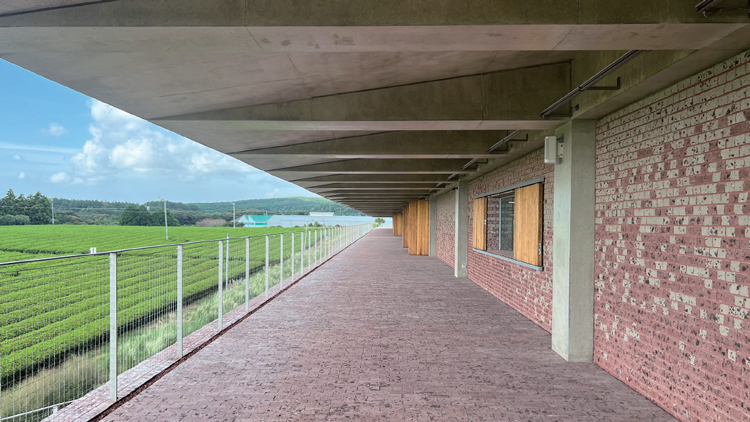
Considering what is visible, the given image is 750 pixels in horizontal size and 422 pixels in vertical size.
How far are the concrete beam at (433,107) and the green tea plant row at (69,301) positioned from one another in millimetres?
2075

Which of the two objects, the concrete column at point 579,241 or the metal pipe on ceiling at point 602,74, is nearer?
the metal pipe on ceiling at point 602,74

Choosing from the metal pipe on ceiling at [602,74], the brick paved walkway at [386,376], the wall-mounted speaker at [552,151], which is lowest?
the brick paved walkway at [386,376]

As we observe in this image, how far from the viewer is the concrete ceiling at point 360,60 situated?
277cm

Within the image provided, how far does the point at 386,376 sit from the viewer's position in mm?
4641

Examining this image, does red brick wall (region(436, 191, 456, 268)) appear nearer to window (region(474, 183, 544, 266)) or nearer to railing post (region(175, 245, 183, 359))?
window (region(474, 183, 544, 266))

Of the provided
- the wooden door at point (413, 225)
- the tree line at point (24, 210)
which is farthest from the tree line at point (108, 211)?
the wooden door at point (413, 225)

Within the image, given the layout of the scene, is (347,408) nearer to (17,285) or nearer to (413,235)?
(17,285)

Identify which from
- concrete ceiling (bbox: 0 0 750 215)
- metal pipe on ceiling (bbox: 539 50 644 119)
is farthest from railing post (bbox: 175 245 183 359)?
metal pipe on ceiling (bbox: 539 50 644 119)

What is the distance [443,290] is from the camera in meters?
10.4

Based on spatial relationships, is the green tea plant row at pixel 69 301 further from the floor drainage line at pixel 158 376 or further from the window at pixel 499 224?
the window at pixel 499 224

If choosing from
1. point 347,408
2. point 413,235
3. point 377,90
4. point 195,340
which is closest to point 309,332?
point 195,340

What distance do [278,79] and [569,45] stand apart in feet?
9.93

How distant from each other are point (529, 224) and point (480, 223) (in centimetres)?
358

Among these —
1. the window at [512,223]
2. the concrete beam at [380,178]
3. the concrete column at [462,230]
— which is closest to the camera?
the window at [512,223]
